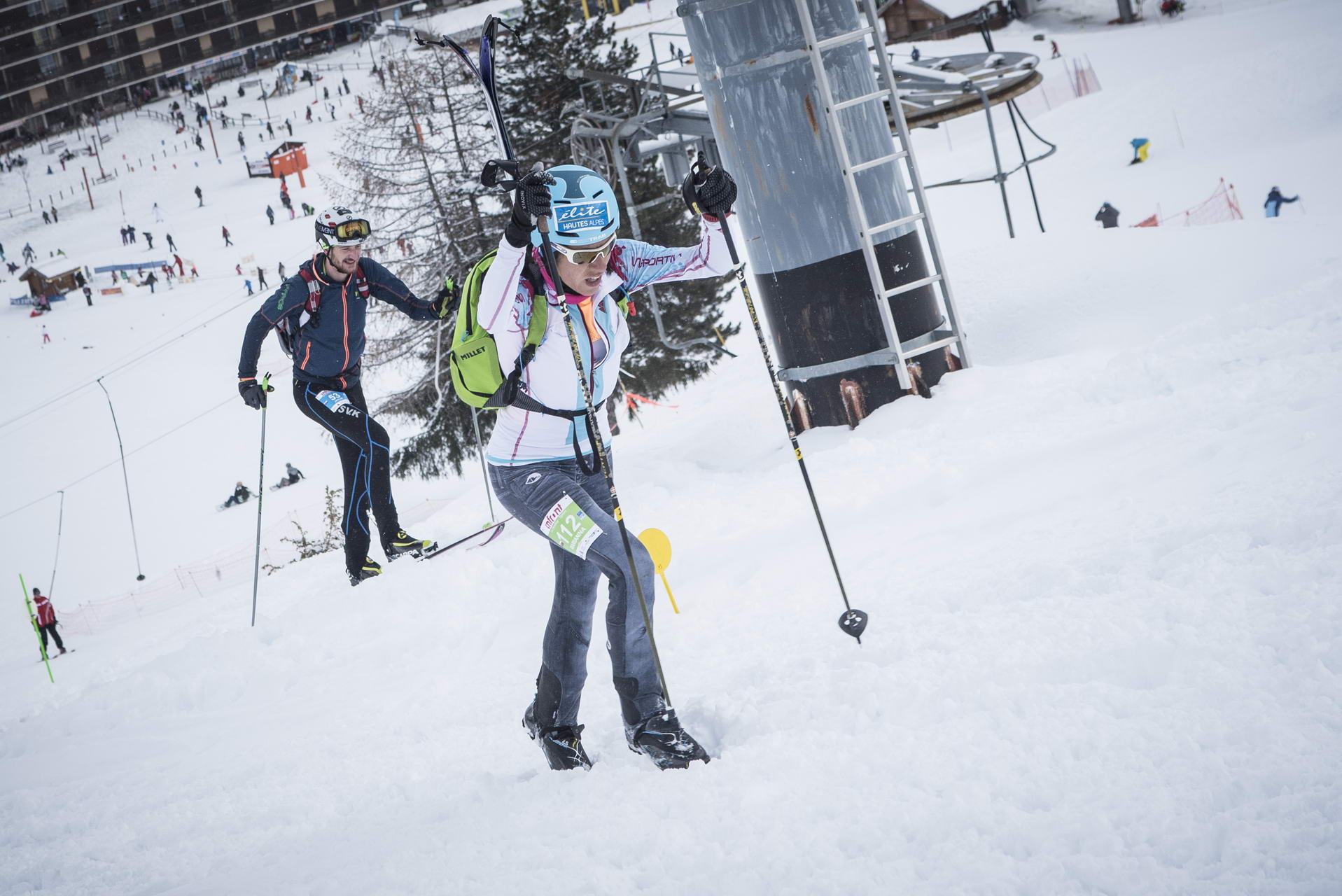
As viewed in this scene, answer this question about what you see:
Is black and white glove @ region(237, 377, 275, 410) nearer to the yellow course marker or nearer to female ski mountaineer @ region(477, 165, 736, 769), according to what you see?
the yellow course marker

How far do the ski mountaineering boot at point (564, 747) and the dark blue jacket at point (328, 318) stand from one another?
281cm

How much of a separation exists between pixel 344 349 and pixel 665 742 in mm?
3786

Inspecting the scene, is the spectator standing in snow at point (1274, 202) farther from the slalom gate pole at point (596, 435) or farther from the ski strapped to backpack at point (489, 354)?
the ski strapped to backpack at point (489, 354)

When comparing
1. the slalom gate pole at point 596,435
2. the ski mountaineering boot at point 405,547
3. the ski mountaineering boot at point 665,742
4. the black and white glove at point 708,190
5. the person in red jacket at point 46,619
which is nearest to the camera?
the slalom gate pole at point 596,435

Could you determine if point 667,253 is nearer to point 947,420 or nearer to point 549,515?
point 549,515

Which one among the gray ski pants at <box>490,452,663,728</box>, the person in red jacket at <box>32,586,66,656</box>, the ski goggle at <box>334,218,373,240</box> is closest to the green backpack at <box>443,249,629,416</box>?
the gray ski pants at <box>490,452,663,728</box>

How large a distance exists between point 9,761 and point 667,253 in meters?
5.33

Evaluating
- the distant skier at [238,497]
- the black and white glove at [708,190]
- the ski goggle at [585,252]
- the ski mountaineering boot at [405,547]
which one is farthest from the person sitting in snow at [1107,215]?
the distant skier at [238,497]

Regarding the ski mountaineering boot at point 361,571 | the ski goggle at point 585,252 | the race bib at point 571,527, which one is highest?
the ski goggle at point 585,252

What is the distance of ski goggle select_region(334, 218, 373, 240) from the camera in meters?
5.88

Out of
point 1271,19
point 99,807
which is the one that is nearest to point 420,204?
point 99,807

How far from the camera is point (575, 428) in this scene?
12.7ft

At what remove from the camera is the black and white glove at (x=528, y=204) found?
3.46m

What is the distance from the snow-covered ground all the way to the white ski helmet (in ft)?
8.67
